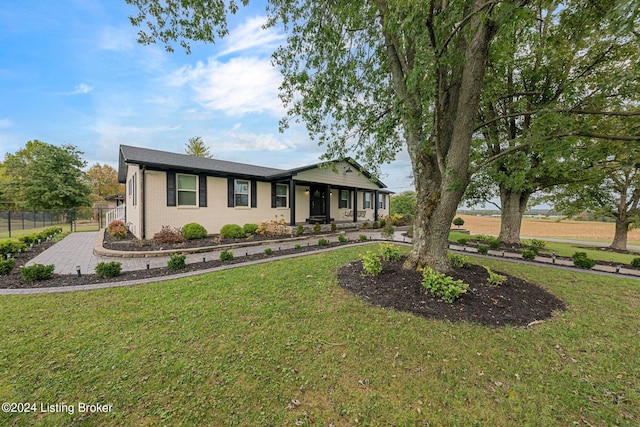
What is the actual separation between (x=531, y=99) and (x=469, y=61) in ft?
21.5

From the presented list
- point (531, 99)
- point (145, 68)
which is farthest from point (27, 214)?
point (531, 99)

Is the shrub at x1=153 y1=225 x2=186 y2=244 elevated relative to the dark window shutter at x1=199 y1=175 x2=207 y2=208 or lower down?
lower down

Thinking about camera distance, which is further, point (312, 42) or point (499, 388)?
point (312, 42)

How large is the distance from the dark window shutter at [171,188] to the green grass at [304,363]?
617 centimetres

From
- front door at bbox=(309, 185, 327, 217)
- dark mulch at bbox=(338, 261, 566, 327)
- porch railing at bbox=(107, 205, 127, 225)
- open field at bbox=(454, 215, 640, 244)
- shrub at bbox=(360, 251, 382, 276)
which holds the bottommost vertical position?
open field at bbox=(454, 215, 640, 244)

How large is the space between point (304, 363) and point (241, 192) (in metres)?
10.8

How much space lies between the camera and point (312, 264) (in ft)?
21.0

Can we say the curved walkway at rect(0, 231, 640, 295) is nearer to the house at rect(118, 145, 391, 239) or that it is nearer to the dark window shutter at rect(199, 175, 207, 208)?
the house at rect(118, 145, 391, 239)

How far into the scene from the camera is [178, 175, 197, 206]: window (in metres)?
10.2

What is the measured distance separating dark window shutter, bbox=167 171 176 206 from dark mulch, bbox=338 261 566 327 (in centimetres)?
872

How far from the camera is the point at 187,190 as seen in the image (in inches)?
407

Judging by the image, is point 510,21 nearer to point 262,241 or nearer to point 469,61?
point 469,61

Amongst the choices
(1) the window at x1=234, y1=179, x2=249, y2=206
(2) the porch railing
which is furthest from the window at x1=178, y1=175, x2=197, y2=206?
(2) the porch railing

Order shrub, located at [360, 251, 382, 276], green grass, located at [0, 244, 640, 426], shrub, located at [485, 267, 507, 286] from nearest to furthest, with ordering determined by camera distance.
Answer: green grass, located at [0, 244, 640, 426] < shrub, located at [485, 267, 507, 286] < shrub, located at [360, 251, 382, 276]
